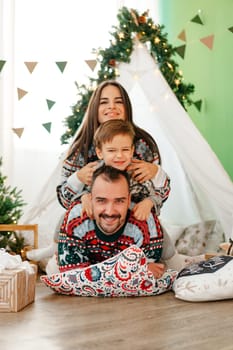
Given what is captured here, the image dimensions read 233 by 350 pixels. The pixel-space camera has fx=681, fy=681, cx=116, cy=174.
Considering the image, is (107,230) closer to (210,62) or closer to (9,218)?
(9,218)

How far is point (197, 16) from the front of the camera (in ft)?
16.3

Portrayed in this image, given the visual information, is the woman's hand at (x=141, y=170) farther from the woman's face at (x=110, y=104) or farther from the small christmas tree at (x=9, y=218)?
the small christmas tree at (x=9, y=218)

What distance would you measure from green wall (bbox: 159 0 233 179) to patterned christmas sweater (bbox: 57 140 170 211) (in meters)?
1.41

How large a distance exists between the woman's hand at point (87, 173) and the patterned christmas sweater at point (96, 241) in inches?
8.3

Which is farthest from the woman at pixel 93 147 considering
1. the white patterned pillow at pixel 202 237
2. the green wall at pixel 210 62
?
the green wall at pixel 210 62

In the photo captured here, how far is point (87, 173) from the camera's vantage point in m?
3.54

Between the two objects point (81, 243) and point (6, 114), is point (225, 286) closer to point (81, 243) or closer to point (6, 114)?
point (81, 243)

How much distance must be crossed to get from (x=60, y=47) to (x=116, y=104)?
4.61 ft

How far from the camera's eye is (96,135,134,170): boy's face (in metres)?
3.41

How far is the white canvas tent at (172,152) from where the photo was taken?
3988 mm

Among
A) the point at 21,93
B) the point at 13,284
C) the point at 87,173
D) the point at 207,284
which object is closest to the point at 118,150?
the point at 87,173

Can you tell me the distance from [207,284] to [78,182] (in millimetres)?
907

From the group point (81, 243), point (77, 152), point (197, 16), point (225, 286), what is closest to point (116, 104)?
point (77, 152)

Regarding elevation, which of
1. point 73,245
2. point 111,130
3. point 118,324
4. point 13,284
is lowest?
point 118,324
